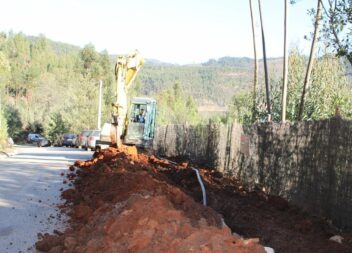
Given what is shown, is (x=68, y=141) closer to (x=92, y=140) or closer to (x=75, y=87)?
(x=92, y=140)

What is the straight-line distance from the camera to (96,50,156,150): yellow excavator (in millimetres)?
23562

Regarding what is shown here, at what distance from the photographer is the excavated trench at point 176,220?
19.0 ft

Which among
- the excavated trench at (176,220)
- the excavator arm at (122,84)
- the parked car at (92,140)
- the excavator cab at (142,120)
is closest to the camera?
the excavated trench at (176,220)

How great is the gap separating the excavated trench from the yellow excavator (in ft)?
25.5

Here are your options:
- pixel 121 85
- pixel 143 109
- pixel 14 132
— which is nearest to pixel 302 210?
pixel 121 85

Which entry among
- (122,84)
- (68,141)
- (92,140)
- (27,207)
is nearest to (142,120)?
(122,84)

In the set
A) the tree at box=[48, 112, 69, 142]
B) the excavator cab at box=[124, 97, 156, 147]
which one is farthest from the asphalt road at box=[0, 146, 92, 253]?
the tree at box=[48, 112, 69, 142]

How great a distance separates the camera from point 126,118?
2538 centimetres

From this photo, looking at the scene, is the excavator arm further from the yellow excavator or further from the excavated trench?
the excavated trench

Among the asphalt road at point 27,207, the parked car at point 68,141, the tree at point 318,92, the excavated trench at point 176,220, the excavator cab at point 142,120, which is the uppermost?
the tree at point 318,92

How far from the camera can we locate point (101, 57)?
99.9m

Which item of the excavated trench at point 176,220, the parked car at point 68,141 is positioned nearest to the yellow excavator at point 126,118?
the excavated trench at point 176,220

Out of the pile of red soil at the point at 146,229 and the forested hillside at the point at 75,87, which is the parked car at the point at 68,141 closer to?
the forested hillside at the point at 75,87

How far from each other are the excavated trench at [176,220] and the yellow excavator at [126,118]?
778 cm
